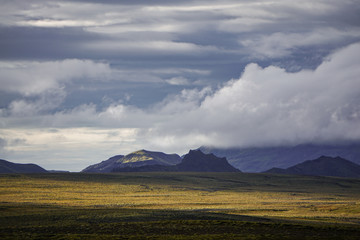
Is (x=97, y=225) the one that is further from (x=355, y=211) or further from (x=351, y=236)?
(x=355, y=211)

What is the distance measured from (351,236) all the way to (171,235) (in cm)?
2349

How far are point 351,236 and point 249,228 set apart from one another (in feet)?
47.6

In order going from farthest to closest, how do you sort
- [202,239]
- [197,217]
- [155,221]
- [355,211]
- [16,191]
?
[16,191] → [355,211] → [197,217] → [155,221] → [202,239]

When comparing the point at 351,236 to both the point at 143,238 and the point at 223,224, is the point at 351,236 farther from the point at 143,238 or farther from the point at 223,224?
the point at 143,238

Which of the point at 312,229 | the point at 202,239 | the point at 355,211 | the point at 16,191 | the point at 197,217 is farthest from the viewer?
the point at 16,191

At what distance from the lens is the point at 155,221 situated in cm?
8062

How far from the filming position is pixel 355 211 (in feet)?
367

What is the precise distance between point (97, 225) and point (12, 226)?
12.5 m

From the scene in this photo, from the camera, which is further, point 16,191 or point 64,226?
point 16,191

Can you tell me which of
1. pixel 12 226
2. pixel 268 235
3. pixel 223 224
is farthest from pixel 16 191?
pixel 268 235

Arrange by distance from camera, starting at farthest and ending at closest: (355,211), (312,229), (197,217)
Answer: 1. (355,211)
2. (197,217)
3. (312,229)

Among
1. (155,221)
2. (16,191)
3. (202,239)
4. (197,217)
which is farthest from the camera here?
(16,191)

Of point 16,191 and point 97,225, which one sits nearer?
point 97,225

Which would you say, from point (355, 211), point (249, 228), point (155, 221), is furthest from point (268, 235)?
point (355, 211)
